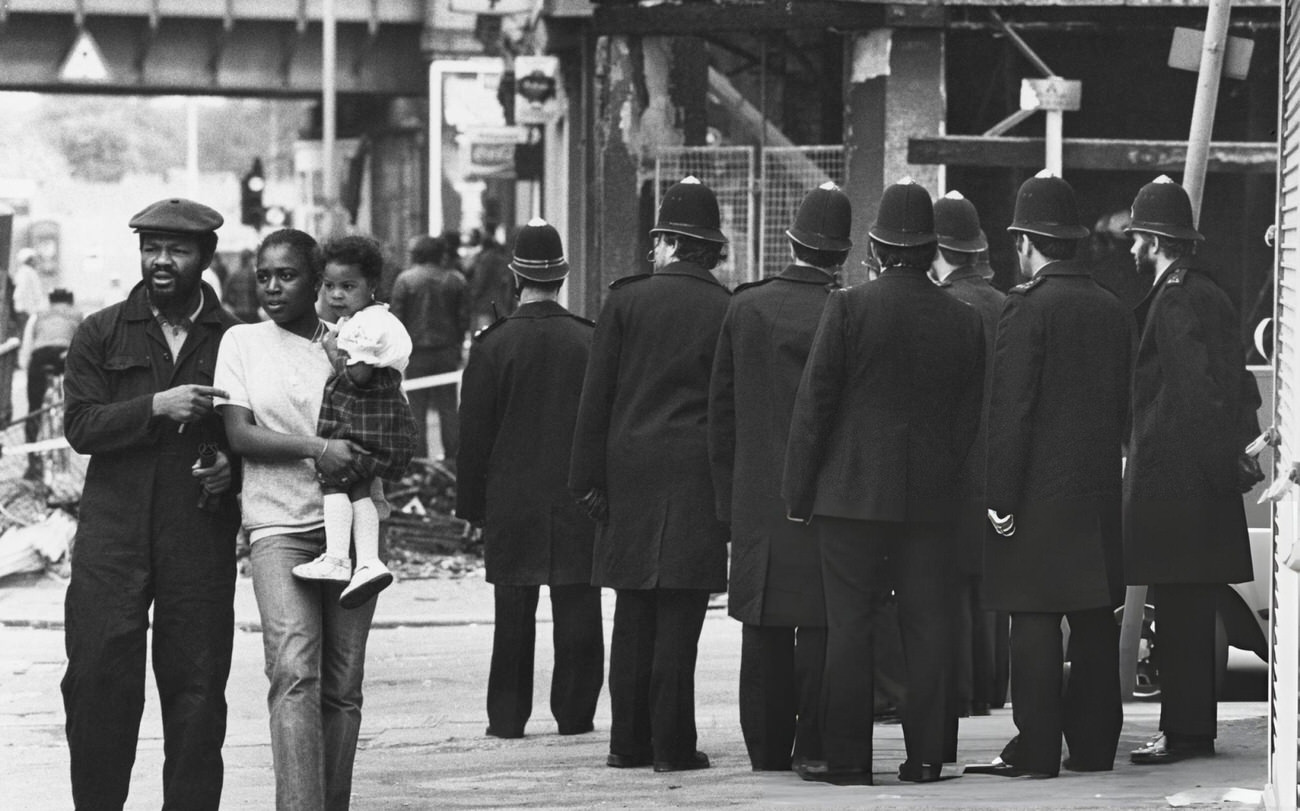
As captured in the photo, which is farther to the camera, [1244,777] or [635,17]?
[635,17]

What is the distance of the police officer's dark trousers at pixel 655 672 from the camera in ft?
27.9

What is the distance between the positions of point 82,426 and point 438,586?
26.9 feet

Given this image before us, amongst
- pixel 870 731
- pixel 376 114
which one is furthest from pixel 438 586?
pixel 376 114

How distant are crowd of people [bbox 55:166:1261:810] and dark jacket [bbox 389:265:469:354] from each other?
10023 millimetres

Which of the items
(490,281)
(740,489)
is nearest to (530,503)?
(740,489)

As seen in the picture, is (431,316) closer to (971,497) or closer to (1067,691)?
(971,497)

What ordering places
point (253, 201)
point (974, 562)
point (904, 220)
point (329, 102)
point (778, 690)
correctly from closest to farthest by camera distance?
point (904, 220) < point (778, 690) < point (974, 562) < point (329, 102) < point (253, 201)

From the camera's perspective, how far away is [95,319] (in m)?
7.29

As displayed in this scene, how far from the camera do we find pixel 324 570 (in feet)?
22.6

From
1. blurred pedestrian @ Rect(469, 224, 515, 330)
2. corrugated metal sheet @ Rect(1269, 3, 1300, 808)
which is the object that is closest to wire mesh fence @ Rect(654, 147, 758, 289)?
blurred pedestrian @ Rect(469, 224, 515, 330)

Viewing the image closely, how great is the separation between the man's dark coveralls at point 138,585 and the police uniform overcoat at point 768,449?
2.04 metres

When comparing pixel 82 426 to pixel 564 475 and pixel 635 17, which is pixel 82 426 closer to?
pixel 564 475

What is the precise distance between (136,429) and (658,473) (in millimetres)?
2289

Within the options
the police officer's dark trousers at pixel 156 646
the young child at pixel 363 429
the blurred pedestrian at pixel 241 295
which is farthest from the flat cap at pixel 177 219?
the blurred pedestrian at pixel 241 295
